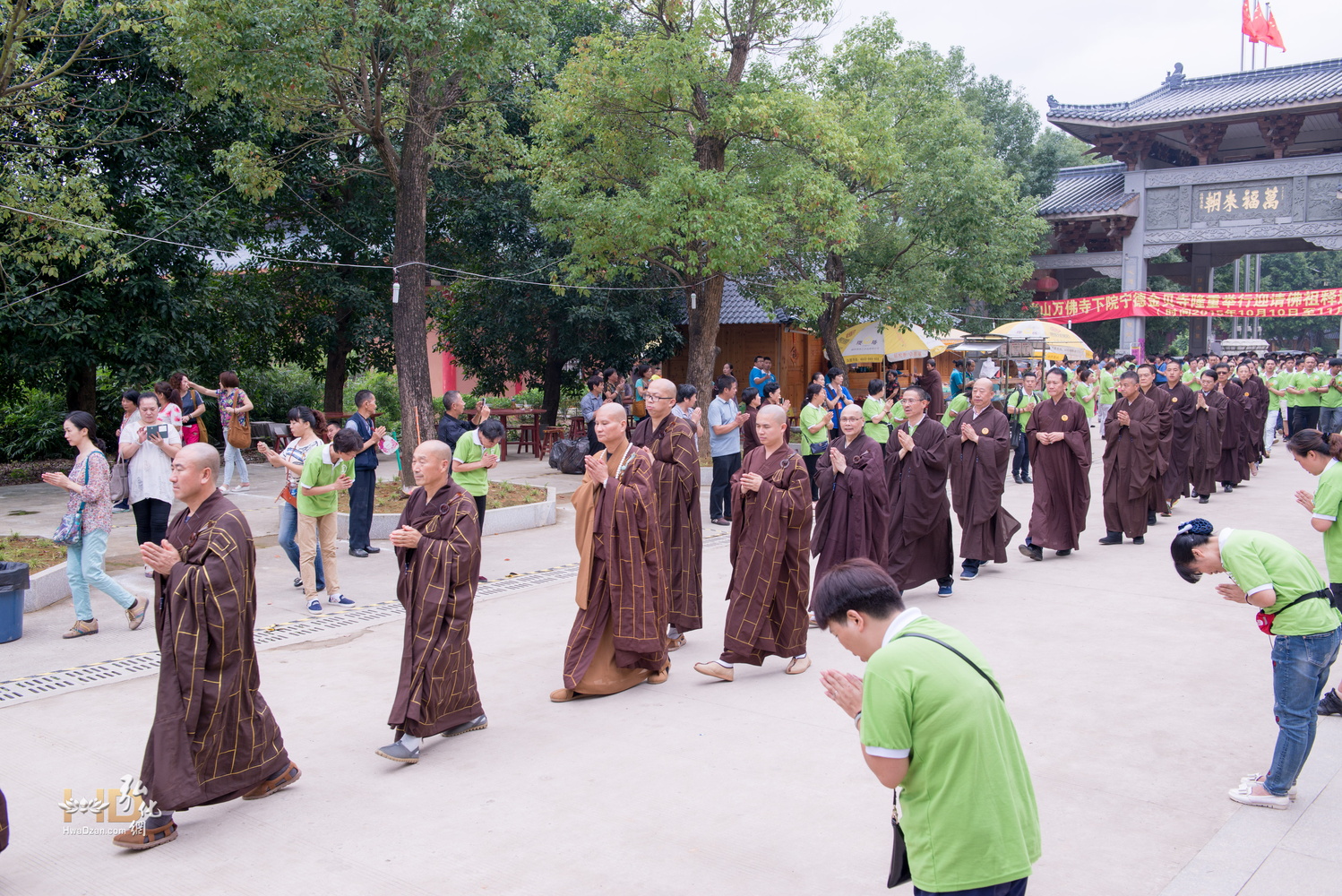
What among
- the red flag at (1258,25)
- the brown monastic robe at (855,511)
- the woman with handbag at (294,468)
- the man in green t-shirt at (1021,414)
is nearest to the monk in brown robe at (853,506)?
the brown monastic robe at (855,511)

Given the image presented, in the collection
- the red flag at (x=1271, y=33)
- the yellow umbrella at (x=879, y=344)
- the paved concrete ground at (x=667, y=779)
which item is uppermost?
the red flag at (x=1271, y=33)

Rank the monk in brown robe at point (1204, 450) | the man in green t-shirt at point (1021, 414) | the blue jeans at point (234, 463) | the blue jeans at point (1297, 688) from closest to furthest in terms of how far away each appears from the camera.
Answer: the blue jeans at point (1297, 688), the monk in brown robe at point (1204, 450), the blue jeans at point (234, 463), the man in green t-shirt at point (1021, 414)

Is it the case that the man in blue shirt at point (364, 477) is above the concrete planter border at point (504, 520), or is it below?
above

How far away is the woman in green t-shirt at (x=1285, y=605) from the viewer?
397 cm

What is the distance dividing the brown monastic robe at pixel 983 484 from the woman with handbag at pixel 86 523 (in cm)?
630

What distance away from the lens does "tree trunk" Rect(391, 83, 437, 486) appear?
1170 centimetres

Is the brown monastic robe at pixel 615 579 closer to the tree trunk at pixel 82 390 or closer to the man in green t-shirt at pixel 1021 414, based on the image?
the man in green t-shirt at pixel 1021 414

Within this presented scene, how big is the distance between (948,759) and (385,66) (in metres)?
11.1

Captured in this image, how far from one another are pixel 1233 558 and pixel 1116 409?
6.75 metres

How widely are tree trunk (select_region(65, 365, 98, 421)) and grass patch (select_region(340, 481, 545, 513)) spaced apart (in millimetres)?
5937

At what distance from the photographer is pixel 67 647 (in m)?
6.59

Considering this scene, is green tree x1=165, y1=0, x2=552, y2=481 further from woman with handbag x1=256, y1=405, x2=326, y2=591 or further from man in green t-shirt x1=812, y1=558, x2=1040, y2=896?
man in green t-shirt x1=812, y1=558, x2=1040, y2=896

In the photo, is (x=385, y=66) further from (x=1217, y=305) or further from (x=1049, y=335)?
(x=1217, y=305)

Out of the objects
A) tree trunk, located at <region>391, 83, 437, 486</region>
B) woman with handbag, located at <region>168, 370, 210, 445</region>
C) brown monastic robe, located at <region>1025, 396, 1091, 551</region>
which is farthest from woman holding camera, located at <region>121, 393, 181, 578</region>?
brown monastic robe, located at <region>1025, 396, 1091, 551</region>
